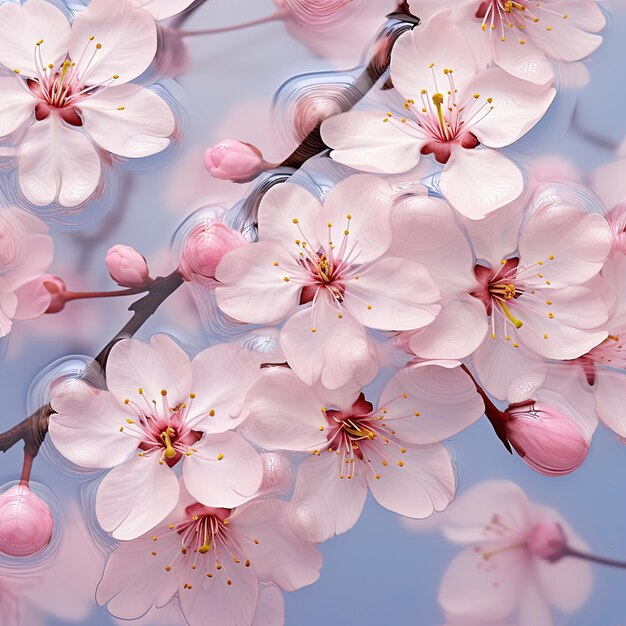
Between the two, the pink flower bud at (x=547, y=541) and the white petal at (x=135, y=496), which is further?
the pink flower bud at (x=547, y=541)

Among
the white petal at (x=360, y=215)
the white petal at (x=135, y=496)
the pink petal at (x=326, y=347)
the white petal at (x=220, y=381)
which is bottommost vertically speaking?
the white petal at (x=135, y=496)

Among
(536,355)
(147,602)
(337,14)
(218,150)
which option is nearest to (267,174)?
(218,150)

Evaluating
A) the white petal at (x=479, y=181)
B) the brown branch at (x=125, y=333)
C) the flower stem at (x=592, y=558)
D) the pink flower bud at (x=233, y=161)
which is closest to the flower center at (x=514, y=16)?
the white petal at (x=479, y=181)

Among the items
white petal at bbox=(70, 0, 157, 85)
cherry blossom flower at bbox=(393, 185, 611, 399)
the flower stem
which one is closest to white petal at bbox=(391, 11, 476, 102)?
cherry blossom flower at bbox=(393, 185, 611, 399)

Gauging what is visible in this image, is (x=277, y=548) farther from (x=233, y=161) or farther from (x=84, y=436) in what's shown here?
(x=233, y=161)

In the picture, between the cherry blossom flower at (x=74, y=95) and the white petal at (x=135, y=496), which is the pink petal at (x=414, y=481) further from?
the cherry blossom flower at (x=74, y=95)

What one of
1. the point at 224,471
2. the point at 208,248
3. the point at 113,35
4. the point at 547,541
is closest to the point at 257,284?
the point at 208,248

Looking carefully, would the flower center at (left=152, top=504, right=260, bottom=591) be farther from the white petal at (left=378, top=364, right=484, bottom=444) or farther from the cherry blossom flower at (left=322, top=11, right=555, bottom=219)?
the cherry blossom flower at (left=322, top=11, right=555, bottom=219)

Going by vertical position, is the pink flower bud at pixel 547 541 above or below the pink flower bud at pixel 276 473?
below
